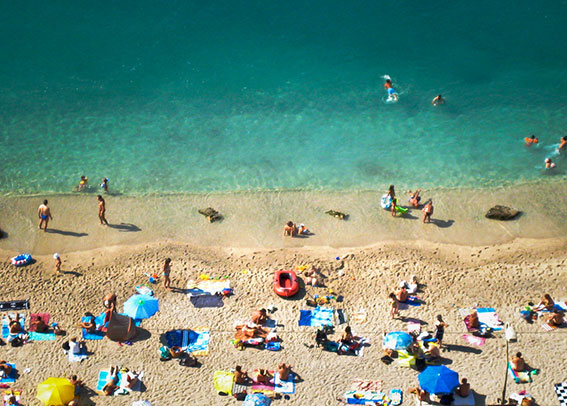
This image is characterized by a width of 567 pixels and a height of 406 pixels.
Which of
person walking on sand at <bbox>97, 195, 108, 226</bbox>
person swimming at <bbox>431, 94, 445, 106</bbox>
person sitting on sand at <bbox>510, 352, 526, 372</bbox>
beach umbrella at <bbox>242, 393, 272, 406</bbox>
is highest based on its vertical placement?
person swimming at <bbox>431, 94, 445, 106</bbox>

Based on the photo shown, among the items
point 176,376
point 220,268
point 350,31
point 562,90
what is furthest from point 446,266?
point 350,31

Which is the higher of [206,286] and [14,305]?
[206,286]

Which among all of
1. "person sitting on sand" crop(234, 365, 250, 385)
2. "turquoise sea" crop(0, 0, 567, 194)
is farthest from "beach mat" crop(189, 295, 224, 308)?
"turquoise sea" crop(0, 0, 567, 194)

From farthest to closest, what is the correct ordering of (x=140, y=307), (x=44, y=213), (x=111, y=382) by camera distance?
1. (x=44, y=213)
2. (x=140, y=307)
3. (x=111, y=382)

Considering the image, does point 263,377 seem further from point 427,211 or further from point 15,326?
point 427,211

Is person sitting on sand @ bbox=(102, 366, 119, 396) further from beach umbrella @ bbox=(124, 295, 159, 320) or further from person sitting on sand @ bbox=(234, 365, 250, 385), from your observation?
person sitting on sand @ bbox=(234, 365, 250, 385)

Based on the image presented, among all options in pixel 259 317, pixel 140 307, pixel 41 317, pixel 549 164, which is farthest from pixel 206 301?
pixel 549 164

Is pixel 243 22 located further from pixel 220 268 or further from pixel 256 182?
pixel 220 268
